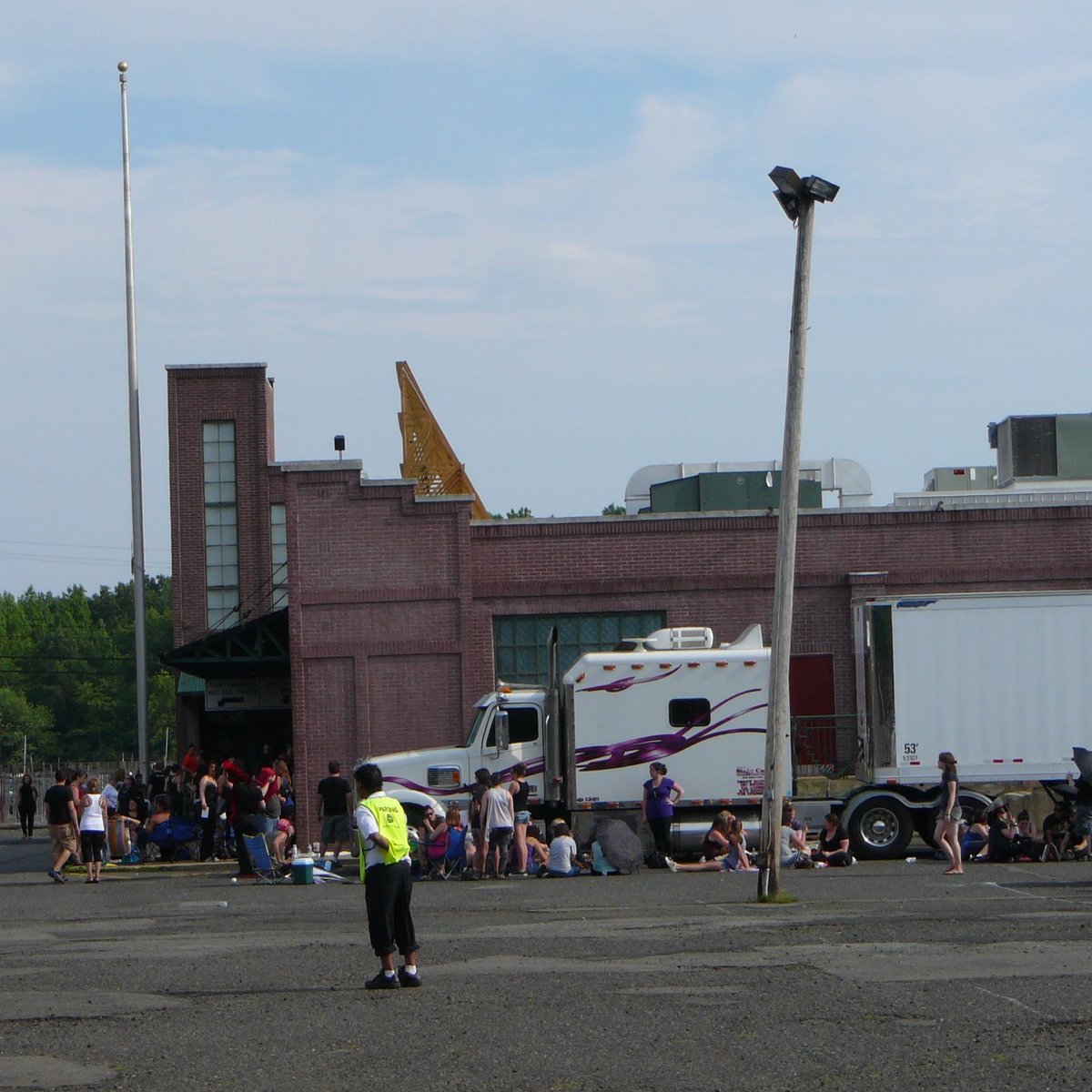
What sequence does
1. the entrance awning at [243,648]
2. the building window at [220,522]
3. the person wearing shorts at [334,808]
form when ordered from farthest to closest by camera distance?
the building window at [220,522], the entrance awning at [243,648], the person wearing shorts at [334,808]

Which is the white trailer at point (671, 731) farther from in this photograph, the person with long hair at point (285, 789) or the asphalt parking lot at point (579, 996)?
the asphalt parking lot at point (579, 996)

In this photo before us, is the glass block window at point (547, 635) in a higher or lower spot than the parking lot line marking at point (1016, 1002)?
higher

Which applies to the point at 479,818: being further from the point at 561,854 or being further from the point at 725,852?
the point at 725,852

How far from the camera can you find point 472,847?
23328mm

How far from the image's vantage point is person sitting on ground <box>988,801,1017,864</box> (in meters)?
23.4

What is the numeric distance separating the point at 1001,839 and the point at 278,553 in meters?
19.7

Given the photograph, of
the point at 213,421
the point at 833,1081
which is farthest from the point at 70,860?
the point at 833,1081


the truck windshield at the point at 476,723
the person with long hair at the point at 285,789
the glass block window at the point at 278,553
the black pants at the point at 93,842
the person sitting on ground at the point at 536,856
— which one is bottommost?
the person sitting on ground at the point at 536,856

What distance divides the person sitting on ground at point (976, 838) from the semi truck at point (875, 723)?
25 centimetres

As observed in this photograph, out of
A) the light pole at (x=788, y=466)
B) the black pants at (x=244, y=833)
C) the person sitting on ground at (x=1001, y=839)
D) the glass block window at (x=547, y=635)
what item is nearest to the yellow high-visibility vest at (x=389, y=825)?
the light pole at (x=788, y=466)

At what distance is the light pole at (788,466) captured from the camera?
59.6ft

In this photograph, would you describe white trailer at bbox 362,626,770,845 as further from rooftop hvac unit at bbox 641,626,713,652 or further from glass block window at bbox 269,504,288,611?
glass block window at bbox 269,504,288,611

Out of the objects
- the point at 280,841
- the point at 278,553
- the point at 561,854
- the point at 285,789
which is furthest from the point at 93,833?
the point at 278,553

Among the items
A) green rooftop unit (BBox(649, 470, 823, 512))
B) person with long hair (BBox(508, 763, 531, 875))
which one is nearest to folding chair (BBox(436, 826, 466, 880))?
person with long hair (BBox(508, 763, 531, 875))
